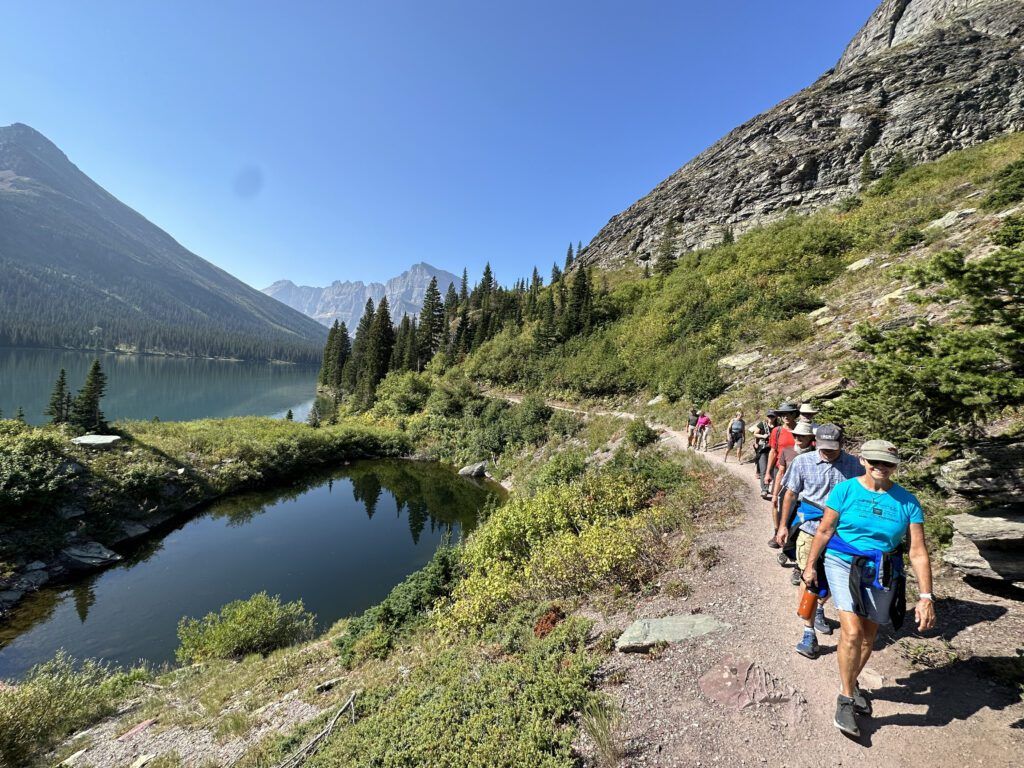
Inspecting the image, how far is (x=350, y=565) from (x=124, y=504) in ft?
38.7

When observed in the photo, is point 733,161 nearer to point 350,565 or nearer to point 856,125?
point 856,125

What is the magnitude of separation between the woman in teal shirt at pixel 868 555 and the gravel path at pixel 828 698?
11.9 inches

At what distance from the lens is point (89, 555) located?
1577 cm

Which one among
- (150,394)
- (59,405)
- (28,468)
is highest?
(59,405)

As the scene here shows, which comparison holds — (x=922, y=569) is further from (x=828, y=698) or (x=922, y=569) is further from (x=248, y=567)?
(x=248, y=567)

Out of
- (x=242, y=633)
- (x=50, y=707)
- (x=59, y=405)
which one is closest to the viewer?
(x=50, y=707)

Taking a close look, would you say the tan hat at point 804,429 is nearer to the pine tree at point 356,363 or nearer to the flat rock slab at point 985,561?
the flat rock slab at point 985,561

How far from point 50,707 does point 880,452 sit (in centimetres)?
1406

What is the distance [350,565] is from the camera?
671 inches

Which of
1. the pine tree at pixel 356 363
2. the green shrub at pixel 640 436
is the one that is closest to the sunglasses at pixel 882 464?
the green shrub at pixel 640 436

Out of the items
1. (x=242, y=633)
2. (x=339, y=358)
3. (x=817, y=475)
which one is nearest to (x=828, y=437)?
(x=817, y=475)

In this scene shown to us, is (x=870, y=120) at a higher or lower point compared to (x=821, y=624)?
higher

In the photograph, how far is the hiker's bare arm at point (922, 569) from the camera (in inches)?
131

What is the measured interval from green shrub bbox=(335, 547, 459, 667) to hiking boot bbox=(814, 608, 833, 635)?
26.0ft
